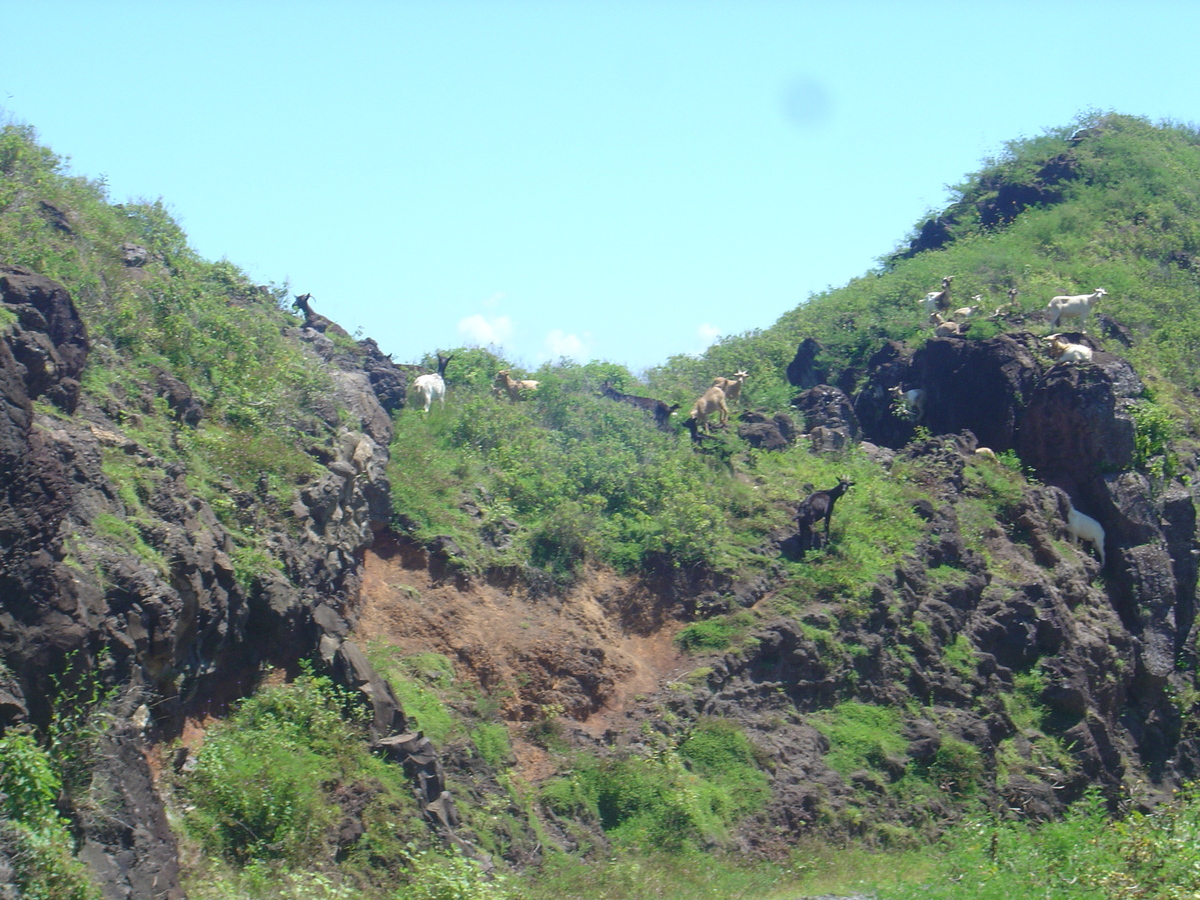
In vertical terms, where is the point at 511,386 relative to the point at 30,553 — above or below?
above

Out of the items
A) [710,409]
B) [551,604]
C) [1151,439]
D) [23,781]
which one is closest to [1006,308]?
[1151,439]

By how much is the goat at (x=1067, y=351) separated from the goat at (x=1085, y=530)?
3.19 meters

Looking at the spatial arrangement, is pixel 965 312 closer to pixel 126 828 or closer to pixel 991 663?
pixel 991 663

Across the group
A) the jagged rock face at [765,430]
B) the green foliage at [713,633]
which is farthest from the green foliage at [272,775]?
the jagged rock face at [765,430]

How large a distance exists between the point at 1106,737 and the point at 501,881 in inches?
484

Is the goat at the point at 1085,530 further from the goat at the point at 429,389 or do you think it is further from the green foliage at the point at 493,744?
the green foliage at the point at 493,744

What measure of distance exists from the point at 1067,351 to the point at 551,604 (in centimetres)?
1259

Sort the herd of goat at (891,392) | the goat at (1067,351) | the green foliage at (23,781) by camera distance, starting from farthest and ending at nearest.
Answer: the goat at (1067,351), the herd of goat at (891,392), the green foliage at (23,781)

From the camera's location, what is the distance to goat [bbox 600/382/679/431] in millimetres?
25756

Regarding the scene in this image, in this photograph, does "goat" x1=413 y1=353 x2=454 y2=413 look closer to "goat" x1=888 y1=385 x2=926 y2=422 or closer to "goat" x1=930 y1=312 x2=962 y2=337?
"goat" x1=888 y1=385 x2=926 y2=422

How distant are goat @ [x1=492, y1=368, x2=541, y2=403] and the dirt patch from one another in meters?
7.01

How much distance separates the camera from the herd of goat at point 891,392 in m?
20.4

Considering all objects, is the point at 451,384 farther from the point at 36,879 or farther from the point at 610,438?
the point at 36,879

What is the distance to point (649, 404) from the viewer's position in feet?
89.5
